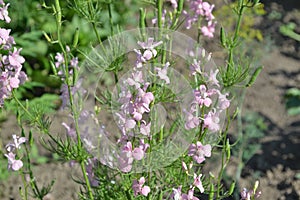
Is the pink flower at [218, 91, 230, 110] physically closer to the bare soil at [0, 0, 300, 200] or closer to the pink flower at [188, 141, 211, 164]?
the pink flower at [188, 141, 211, 164]

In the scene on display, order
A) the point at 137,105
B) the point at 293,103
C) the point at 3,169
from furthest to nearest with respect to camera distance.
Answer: the point at 293,103 → the point at 3,169 → the point at 137,105

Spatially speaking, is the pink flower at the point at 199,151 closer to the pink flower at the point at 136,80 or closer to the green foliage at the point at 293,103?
the pink flower at the point at 136,80

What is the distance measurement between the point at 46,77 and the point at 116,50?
2036mm

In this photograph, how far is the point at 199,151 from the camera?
1.64 meters

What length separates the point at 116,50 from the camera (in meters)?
1.86

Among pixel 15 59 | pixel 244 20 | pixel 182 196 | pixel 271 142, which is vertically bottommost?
pixel 271 142

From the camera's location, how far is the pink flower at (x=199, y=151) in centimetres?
163

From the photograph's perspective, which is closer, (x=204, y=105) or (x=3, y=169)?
(x=204, y=105)

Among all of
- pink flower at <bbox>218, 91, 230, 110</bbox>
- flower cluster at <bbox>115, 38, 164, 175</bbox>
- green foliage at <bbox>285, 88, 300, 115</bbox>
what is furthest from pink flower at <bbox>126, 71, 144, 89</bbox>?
green foliage at <bbox>285, 88, 300, 115</bbox>

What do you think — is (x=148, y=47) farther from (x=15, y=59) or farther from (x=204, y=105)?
(x=15, y=59)

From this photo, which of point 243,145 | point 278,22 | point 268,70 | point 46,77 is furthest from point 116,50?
point 278,22

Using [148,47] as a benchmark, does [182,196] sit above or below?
below

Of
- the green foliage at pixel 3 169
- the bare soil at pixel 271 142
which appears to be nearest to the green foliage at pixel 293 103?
the bare soil at pixel 271 142

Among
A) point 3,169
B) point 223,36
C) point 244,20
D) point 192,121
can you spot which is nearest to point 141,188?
point 192,121
